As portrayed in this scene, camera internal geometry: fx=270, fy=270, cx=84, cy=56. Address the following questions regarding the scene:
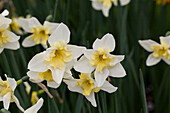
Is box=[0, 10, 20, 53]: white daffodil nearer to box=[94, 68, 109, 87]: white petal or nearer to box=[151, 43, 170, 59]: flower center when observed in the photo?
box=[94, 68, 109, 87]: white petal

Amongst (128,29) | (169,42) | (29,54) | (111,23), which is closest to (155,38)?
(128,29)

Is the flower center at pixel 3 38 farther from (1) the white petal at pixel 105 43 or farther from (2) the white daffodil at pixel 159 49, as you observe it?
(2) the white daffodil at pixel 159 49

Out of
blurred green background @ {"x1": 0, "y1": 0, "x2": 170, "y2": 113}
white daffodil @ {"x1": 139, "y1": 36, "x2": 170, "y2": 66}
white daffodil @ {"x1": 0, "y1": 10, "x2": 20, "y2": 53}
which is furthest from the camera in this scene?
blurred green background @ {"x1": 0, "y1": 0, "x2": 170, "y2": 113}

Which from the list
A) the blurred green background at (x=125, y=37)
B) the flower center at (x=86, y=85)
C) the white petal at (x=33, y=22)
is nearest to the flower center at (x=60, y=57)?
the flower center at (x=86, y=85)

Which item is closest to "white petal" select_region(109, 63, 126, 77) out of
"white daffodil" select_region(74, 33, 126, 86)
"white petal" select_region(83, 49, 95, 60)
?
"white daffodil" select_region(74, 33, 126, 86)

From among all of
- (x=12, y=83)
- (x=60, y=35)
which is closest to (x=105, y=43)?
(x=60, y=35)

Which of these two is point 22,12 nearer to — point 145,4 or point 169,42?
point 145,4

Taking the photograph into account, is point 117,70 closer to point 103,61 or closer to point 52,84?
point 103,61
